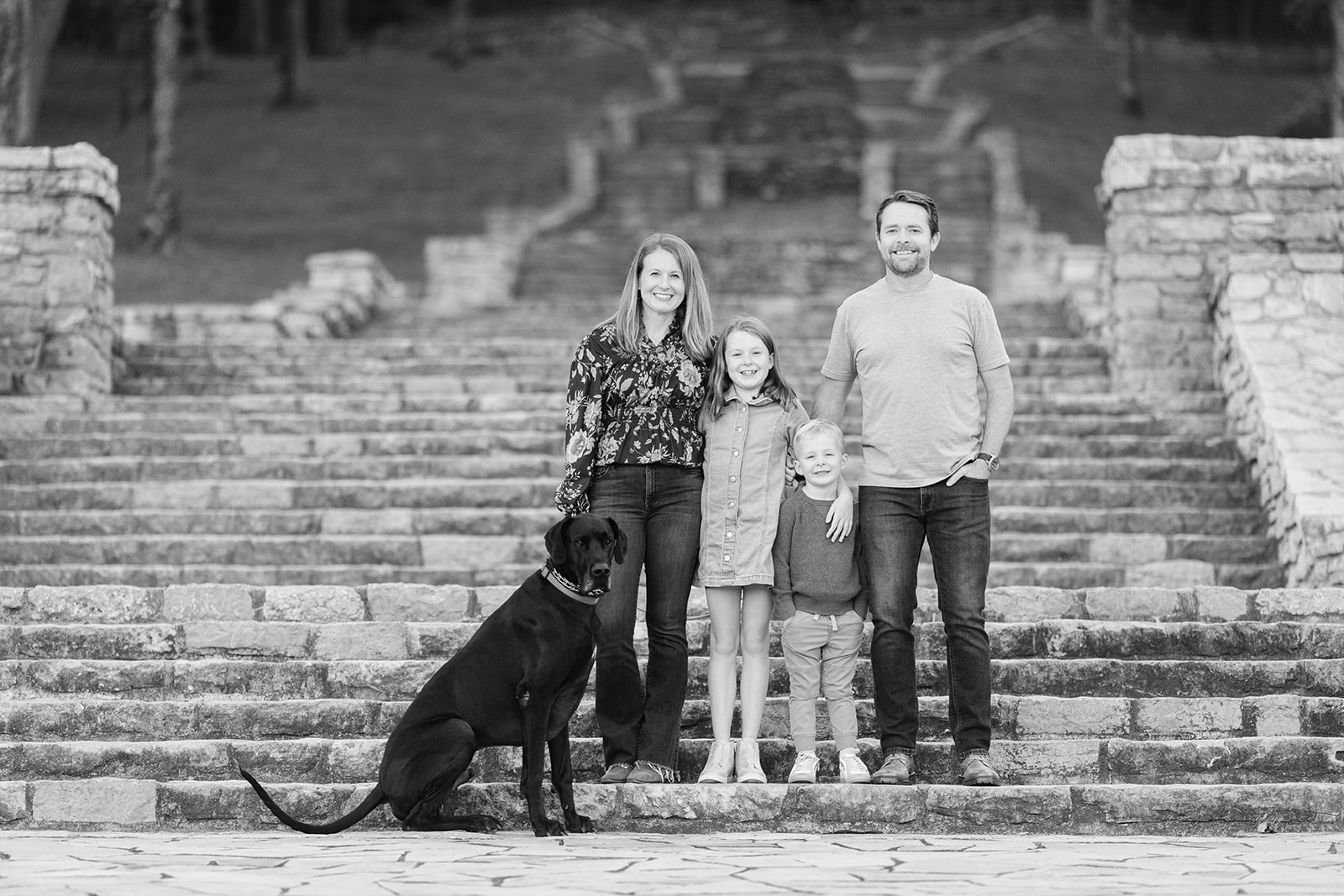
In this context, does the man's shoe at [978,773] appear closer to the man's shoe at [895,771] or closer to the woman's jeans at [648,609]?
the man's shoe at [895,771]

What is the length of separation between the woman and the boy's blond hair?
0.33 metres

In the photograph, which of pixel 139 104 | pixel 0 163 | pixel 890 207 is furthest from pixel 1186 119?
pixel 890 207

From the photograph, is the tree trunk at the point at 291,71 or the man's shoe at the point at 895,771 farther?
the tree trunk at the point at 291,71

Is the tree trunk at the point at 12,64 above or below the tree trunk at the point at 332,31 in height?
below

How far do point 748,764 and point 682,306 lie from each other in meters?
1.56

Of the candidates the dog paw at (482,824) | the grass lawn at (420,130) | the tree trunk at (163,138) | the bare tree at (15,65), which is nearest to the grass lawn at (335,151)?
the grass lawn at (420,130)

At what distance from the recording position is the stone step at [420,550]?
8.52 m

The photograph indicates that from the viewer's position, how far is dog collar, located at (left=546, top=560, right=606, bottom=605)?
16.9ft

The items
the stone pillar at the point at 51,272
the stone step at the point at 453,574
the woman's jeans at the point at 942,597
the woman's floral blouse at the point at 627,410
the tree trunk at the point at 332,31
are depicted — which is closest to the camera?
the woman's jeans at the point at 942,597

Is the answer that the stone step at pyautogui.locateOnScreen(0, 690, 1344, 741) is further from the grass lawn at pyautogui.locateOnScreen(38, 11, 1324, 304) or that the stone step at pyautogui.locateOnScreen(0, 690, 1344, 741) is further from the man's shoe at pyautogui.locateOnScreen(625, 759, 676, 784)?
the grass lawn at pyautogui.locateOnScreen(38, 11, 1324, 304)

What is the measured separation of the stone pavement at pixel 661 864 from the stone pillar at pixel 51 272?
19.9ft

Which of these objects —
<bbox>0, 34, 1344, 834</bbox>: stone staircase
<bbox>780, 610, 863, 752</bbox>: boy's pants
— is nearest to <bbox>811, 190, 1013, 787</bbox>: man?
<bbox>780, 610, 863, 752</bbox>: boy's pants

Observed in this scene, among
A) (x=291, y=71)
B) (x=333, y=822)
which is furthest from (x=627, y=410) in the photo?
(x=291, y=71)

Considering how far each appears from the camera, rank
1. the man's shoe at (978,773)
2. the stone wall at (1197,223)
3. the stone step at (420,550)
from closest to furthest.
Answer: the man's shoe at (978,773) → the stone step at (420,550) → the stone wall at (1197,223)
